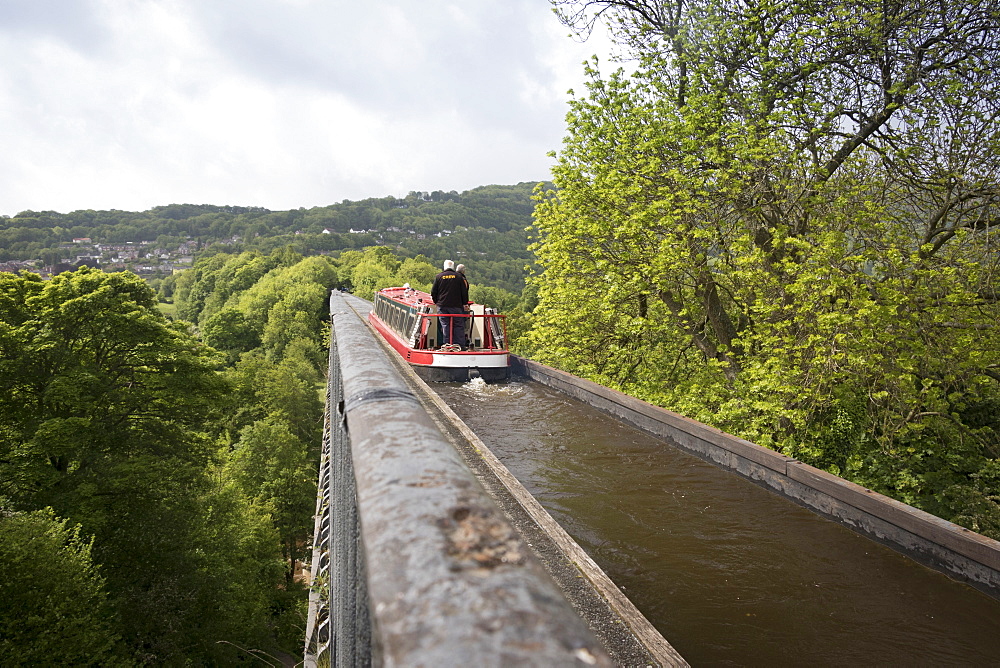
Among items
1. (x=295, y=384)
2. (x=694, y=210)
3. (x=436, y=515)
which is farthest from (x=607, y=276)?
(x=295, y=384)

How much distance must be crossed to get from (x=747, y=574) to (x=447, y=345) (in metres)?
9.76

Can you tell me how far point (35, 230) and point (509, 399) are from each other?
660ft

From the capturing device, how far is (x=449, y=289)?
13.8m

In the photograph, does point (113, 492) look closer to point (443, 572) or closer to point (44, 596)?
point (44, 596)

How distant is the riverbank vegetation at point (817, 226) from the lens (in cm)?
726

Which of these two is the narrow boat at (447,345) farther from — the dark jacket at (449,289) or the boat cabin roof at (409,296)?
the dark jacket at (449,289)

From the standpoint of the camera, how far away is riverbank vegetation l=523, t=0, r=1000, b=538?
7262 millimetres

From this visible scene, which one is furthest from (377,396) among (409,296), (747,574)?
(409,296)

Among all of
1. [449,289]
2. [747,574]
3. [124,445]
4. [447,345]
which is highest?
[449,289]

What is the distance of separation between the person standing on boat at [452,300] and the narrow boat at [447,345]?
0.17 metres

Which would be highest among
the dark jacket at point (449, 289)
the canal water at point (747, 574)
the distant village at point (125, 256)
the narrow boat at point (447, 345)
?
the distant village at point (125, 256)

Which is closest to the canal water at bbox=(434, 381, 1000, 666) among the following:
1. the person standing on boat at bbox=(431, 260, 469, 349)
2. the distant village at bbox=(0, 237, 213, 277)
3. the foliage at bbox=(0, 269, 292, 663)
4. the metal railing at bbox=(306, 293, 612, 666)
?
the metal railing at bbox=(306, 293, 612, 666)

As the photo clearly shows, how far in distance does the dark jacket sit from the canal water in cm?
701

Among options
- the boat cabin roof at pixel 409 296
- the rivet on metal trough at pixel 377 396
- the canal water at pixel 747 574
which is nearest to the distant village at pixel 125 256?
the boat cabin roof at pixel 409 296
